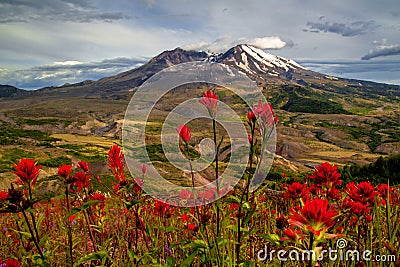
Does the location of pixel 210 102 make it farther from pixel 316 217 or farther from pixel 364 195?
pixel 364 195

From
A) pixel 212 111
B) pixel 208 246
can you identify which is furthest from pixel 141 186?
pixel 212 111

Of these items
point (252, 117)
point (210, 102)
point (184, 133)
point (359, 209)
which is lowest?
point (359, 209)

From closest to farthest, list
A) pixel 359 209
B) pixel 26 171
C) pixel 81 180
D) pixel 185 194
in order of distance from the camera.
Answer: pixel 26 171 < pixel 359 209 < pixel 81 180 < pixel 185 194

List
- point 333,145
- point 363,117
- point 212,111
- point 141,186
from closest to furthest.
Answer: point 212,111
point 141,186
point 333,145
point 363,117

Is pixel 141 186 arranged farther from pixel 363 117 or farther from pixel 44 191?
pixel 363 117

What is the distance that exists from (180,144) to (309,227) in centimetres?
190

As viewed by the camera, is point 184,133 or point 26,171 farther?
point 184,133

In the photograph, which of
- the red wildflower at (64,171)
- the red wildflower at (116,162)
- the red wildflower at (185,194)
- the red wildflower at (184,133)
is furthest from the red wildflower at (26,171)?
the red wildflower at (185,194)

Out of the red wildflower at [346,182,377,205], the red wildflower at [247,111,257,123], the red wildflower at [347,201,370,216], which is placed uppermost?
the red wildflower at [247,111,257,123]

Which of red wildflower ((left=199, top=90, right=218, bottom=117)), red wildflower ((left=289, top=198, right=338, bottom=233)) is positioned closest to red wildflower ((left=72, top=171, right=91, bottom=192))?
red wildflower ((left=199, top=90, right=218, bottom=117))

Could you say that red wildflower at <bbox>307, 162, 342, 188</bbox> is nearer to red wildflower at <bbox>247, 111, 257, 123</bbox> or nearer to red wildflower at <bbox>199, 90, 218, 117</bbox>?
red wildflower at <bbox>247, 111, 257, 123</bbox>

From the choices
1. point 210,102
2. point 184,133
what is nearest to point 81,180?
point 184,133

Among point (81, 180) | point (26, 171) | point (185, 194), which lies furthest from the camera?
point (185, 194)

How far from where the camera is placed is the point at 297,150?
12275cm
